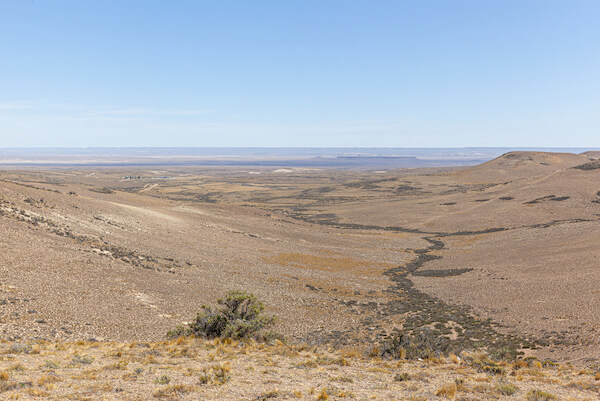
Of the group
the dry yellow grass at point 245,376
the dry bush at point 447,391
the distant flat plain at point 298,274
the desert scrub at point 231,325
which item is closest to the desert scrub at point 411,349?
the dry yellow grass at point 245,376

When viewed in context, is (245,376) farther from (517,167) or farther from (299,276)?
(517,167)

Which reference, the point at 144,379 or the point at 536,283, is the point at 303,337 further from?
the point at 536,283

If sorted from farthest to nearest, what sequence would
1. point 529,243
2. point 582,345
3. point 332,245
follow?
point 332,245, point 529,243, point 582,345

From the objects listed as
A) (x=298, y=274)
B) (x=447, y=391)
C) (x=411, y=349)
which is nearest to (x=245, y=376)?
(x=447, y=391)

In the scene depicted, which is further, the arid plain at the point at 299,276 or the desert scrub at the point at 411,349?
the arid plain at the point at 299,276

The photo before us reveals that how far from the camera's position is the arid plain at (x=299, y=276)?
2097 centimetres

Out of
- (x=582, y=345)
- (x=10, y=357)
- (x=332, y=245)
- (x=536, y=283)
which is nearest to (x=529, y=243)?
(x=536, y=283)

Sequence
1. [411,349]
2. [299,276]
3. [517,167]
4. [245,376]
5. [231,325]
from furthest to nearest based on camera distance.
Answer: [517,167] → [299,276] → [231,325] → [411,349] → [245,376]

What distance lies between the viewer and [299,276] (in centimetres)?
3575

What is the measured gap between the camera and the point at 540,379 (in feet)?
47.2

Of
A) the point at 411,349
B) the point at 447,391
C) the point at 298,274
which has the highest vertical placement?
the point at 447,391

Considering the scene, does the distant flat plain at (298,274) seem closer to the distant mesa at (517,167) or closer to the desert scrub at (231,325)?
the desert scrub at (231,325)

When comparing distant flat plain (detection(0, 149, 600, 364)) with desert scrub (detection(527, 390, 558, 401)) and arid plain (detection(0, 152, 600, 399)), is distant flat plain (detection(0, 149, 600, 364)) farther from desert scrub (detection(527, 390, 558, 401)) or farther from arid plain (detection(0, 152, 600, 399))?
desert scrub (detection(527, 390, 558, 401))

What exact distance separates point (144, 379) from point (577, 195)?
86863 millimetres
